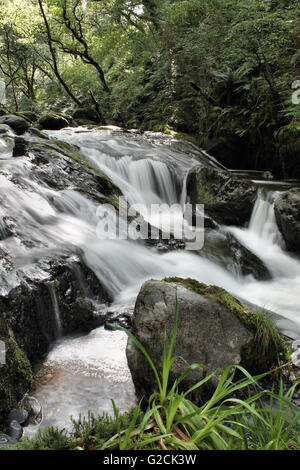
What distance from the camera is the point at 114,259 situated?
→ 521cm

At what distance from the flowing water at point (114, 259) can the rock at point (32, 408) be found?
5 centimetres

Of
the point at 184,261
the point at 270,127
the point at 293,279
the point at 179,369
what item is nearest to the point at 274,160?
the point at 270,127

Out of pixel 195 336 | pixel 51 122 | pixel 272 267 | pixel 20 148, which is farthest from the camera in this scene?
pixel 51 122

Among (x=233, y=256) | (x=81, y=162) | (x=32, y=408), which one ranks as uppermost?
(x=81, y=162)

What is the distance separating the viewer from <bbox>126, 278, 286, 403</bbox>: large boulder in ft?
8.95

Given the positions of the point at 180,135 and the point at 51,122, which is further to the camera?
the point at 51,122

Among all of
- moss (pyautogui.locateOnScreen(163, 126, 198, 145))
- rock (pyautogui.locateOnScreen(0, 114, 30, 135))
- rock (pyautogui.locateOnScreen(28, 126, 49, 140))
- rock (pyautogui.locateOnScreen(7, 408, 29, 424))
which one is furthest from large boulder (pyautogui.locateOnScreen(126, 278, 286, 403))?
moss (pyautogui.locateOnScreen(163, 126, 198, 145))

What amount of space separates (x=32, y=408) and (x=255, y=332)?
204cm

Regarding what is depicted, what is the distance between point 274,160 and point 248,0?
4.49 m

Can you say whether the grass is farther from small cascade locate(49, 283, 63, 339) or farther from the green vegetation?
the green vegetation

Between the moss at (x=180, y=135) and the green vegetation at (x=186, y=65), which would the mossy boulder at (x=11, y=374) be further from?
the moss at (x=180, y=135)

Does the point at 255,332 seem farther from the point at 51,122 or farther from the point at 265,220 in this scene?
the point at 51,122

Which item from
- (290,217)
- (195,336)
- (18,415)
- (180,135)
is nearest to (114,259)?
(195,336)

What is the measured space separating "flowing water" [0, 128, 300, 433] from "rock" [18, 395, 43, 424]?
0.05 m
